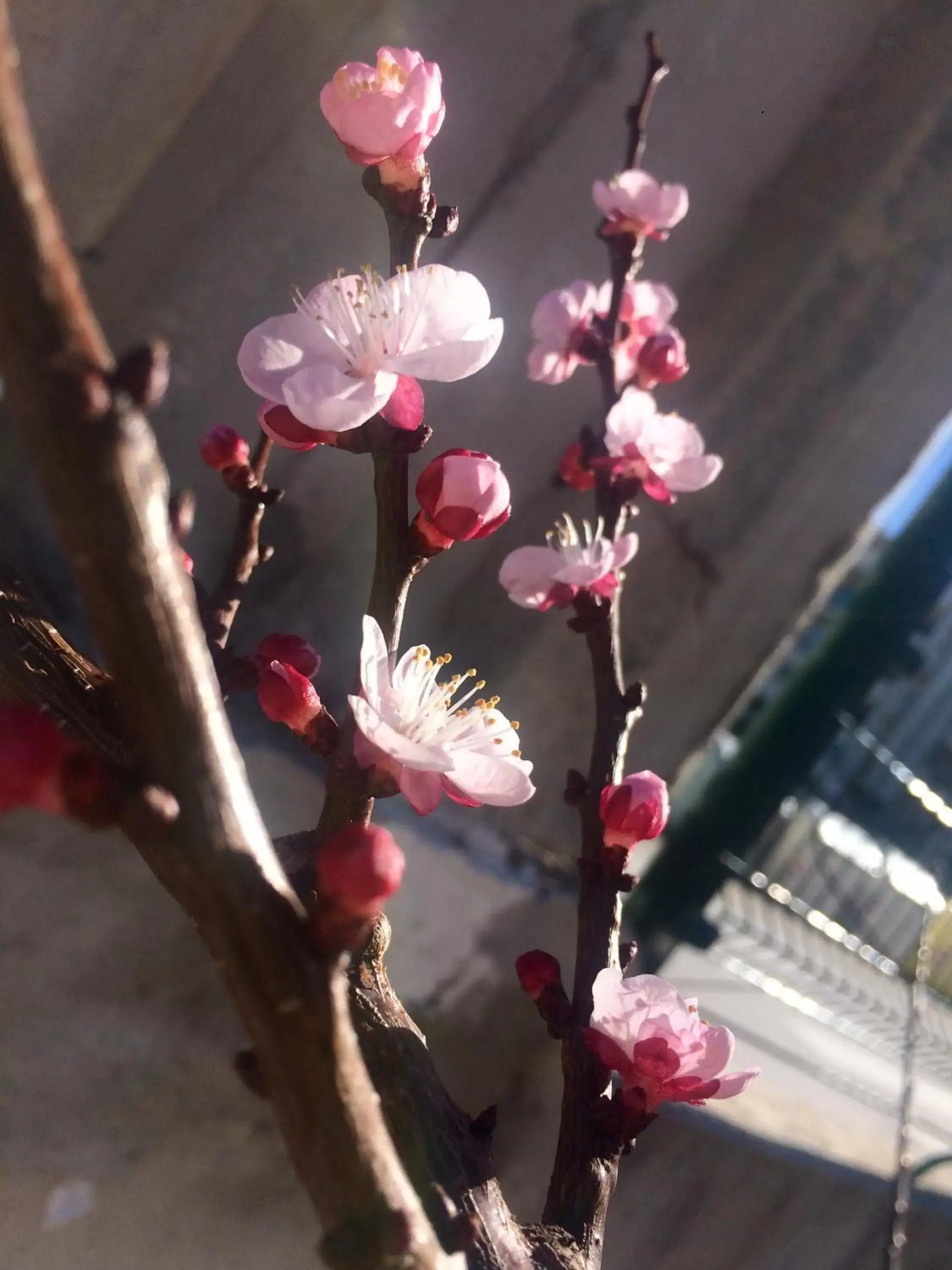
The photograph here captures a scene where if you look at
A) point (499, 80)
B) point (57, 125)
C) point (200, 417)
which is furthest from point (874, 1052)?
point (57, 125)

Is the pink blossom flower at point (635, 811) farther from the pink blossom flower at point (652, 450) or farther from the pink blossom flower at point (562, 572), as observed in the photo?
the pink blossom flower at point (652, 450)

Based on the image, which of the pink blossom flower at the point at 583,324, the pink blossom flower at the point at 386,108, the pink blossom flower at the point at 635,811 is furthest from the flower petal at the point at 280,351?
the pink blossom flower at the point at 583,324

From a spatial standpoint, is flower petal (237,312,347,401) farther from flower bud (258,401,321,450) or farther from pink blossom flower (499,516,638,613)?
pink blossom flower (499,516,638,613)

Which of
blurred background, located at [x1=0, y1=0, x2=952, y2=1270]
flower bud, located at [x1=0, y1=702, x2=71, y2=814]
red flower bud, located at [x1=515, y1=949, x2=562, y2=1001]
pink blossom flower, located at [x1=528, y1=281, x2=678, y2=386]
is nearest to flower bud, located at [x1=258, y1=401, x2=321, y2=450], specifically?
flower bud, located at [x1=0, y1=702, x2=71, y2=814]

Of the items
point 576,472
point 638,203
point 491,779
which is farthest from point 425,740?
point 638,203

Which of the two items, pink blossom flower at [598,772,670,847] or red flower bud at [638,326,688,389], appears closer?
pink blossom flower at [598,772,670,847]

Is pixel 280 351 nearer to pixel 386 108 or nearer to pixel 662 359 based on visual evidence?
pixel 386 108
